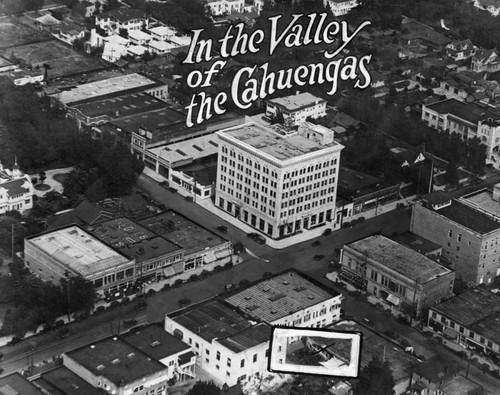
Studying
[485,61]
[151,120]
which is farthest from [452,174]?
[485,61]

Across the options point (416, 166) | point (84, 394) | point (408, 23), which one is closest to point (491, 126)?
point (416, 166)

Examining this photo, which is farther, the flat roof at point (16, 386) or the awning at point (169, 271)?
the awning at point (169, 271)

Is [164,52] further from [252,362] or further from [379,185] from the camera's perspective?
[252,362]

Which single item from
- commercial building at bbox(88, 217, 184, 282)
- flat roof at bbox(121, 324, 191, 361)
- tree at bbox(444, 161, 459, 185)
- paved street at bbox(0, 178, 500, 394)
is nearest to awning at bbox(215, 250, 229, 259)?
paved street at bbox(0, 178, 500, 394)

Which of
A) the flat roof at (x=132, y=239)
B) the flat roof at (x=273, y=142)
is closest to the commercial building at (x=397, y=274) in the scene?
the flat roof at (x=273, y=142)

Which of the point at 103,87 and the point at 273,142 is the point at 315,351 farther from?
the point at 103,87

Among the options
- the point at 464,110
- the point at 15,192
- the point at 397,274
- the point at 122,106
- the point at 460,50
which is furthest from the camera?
the point at 460,50

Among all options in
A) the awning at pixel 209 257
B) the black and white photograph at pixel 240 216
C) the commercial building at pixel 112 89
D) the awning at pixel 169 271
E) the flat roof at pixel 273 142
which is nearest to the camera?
the black and white photograph at pixel 240 216

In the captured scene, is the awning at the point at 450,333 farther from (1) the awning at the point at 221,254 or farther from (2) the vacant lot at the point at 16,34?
(2) the vacant lot at the point at 16,34
